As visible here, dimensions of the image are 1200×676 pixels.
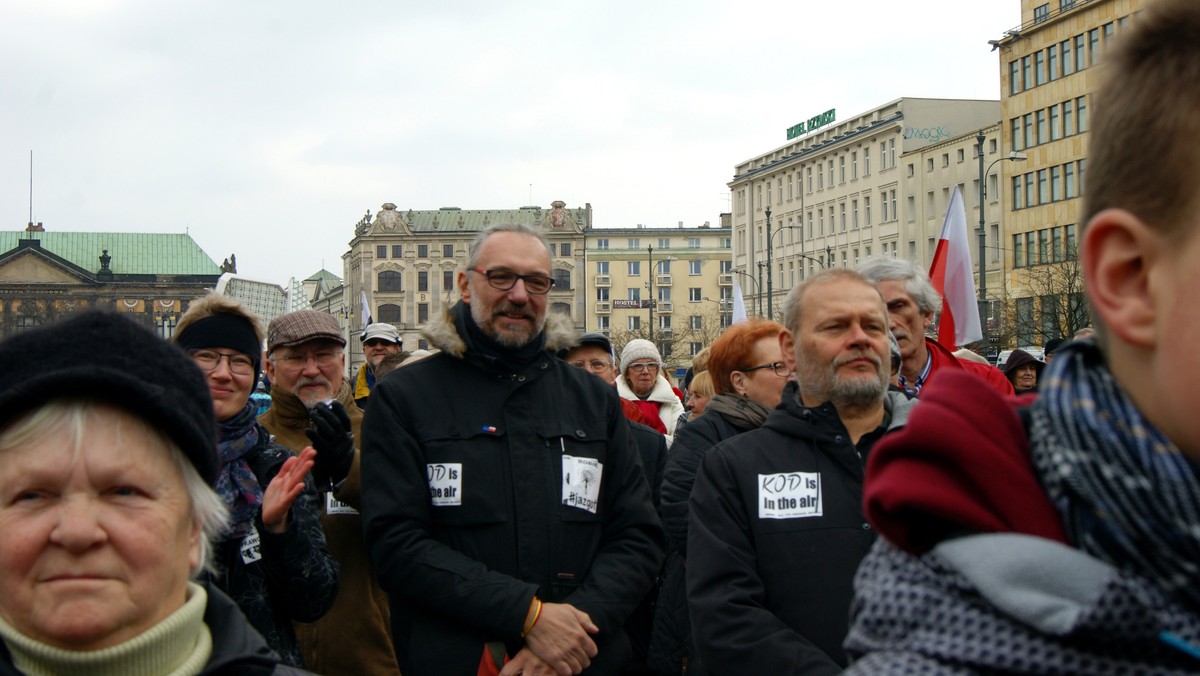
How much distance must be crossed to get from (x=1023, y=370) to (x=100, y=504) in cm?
981

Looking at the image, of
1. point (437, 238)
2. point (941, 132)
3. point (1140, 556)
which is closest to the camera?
point (1140, 556)

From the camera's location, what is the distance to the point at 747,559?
378 cm

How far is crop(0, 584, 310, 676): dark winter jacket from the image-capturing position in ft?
6.95

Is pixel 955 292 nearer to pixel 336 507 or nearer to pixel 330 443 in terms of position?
pixel 336 507

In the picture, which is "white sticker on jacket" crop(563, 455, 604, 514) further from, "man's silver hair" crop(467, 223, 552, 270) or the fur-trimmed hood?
"man's silver hair" crop(467, 223, 552, 270)

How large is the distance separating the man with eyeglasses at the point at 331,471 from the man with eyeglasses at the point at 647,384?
12.7 feet

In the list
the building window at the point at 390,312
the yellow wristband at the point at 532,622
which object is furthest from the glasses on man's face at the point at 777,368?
the building window at the point at 390,312

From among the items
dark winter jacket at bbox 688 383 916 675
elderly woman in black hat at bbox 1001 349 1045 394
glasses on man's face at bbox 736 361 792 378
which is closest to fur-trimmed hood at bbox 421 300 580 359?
dark winter jacket at bbox 688 383 916 675

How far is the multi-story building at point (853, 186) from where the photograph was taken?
254 feet

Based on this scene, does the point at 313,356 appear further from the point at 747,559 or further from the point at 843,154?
the point at 843,154

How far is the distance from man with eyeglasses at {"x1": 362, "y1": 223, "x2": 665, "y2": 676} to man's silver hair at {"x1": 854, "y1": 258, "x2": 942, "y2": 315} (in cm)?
158

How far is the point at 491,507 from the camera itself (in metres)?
4.20

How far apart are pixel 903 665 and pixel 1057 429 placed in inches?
10.8

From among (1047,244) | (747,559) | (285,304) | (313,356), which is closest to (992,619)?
(747,559)
